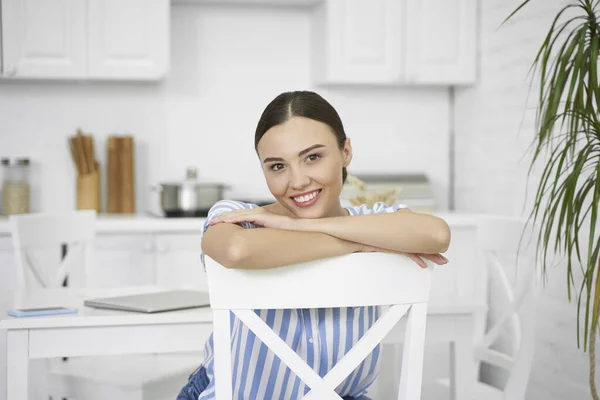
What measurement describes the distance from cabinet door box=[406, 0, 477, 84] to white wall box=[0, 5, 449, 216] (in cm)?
34

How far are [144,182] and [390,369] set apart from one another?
204 centimetres

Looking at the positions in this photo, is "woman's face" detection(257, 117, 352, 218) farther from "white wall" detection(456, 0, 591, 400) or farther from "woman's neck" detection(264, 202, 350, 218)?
"white wall" detection(456, 0, 591, 400)

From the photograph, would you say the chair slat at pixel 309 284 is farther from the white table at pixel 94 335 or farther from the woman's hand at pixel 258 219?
the white table at pixel 94 335

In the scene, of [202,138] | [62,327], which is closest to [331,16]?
[202,138]

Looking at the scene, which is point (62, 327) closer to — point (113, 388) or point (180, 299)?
point (180, 299)

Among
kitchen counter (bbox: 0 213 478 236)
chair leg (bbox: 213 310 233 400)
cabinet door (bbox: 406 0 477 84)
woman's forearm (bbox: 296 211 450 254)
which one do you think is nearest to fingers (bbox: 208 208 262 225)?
woman's forearm (bbox: 296 211 450 254)

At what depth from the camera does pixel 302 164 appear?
4.94 feet

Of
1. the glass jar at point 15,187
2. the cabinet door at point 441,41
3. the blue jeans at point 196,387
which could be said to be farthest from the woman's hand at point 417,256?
the glass jar at point 15,187

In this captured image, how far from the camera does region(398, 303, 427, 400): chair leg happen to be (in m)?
1.40

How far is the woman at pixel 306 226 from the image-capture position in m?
1.43

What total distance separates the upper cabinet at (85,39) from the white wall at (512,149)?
1.62m

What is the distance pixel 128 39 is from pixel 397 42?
135cm

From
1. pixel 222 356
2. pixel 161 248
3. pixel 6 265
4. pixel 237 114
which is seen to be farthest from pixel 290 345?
pixel 237 114

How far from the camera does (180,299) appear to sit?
2.11 metres
